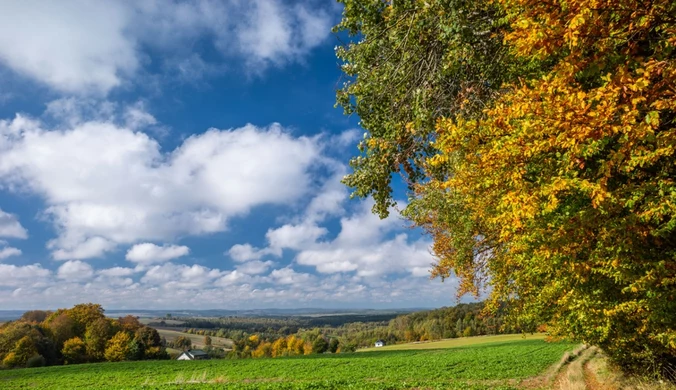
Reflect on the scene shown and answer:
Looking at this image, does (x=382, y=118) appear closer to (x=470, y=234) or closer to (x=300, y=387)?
(x=470, y=234)

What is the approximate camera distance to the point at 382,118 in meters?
12.3

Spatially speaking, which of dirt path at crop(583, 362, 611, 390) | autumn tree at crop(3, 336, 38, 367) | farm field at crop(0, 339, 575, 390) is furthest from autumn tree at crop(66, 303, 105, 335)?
dirt path at crop(583, 362, 611, 390)

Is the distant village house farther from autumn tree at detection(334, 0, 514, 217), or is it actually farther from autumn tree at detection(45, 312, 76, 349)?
autumn tree at detection(334, 0, 514, 217)

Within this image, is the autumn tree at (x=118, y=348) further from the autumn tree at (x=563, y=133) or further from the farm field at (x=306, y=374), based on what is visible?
the autumn tree at (x=563, y=133)

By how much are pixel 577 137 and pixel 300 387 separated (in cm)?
1854

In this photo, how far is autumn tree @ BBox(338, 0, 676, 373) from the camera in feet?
18.0

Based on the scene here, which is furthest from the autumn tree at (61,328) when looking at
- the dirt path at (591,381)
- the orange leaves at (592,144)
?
the orange leaves at (592,144)

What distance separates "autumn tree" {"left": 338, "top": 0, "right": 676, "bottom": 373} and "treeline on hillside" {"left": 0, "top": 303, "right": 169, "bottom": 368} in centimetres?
7164

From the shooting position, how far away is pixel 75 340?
2665 inches

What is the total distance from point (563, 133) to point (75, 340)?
82673mm

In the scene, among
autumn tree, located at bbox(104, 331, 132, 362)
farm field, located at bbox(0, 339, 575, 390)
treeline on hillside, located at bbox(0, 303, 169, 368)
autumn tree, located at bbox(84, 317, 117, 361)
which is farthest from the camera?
autumn tree, located at bbox(84, 317, 117, 361)

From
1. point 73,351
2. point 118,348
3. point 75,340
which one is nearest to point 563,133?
point 118,348

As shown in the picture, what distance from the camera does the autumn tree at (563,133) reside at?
548cm

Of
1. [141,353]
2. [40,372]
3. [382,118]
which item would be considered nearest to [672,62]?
[382,118]
